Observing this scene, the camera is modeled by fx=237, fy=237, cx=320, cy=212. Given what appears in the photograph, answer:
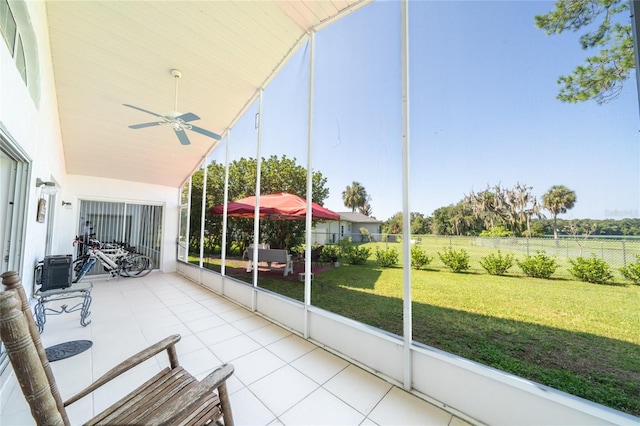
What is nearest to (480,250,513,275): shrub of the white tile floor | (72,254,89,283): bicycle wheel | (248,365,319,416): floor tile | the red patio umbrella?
the red patio umbrella

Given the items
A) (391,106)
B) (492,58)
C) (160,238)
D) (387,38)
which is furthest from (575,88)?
(160,238)

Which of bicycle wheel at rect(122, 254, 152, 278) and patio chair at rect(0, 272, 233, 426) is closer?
patio chair at rect(0, 272, 233, 426)

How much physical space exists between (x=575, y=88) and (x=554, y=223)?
1.11m

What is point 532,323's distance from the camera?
3.03 m

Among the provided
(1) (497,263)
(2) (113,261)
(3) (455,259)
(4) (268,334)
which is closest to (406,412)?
(4) (268,334)

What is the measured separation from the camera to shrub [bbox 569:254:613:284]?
7.13ft

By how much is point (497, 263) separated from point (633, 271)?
2.24 m

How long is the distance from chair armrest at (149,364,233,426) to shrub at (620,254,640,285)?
2.89 meters

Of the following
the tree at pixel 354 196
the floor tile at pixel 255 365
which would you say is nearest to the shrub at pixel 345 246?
the tree at pixel 354 196

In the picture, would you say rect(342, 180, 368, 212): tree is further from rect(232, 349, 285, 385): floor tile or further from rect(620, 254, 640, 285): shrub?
rect(620, 254, 640, 285): shrub

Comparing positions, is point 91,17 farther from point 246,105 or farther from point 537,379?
point 537,379

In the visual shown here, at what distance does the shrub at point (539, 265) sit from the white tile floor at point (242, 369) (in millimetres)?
2415

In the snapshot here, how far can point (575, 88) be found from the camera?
1.92 m

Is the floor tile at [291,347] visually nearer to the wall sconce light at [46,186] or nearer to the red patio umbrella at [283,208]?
the red patio umbrella at [283,208]
